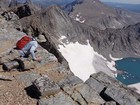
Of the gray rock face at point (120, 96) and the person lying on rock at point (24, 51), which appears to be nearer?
the gray rock face at point (120, 96)

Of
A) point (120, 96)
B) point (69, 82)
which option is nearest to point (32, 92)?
point (69, 82)

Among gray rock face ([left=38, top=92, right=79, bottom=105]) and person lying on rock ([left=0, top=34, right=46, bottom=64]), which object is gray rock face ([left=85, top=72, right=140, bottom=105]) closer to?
gray rock face ([left=38, top=92, right=79, bottom=105])

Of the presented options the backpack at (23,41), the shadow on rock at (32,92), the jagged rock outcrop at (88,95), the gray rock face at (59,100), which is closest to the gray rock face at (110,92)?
the jagged rock outcrop at (88,95)

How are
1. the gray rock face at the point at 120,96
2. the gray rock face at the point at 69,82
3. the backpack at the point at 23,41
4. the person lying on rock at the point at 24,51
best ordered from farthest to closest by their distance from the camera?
1. the backpack at the point at 23,41
2. the person lying on rock at the point at 24,51
3. the gray rock face at the point at 69,82
4. the gray rock face at the point at 120,96

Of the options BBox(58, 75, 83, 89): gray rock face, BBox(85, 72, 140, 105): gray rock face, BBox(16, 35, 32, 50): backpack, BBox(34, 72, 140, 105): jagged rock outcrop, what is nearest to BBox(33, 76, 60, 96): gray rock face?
BBox(34, 72, 140, 105): jagged rock outcrop

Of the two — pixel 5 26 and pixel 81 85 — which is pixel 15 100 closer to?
pixel 81 85

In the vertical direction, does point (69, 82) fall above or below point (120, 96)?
above

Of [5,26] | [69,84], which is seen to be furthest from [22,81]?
[5,26]

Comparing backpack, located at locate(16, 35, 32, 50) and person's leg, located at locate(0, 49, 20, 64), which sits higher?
backpack, located at locate(16, 35, 32, 50)

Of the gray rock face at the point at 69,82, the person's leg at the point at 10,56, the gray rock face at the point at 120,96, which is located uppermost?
the person's leg at the point at 10,56

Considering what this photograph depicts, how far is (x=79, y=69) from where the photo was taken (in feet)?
633

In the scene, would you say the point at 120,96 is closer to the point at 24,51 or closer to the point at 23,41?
the point at 24,51

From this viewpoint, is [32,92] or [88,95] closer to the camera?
[32,92]

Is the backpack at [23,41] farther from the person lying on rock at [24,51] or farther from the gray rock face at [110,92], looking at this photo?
the gray rock face at [110,92]
